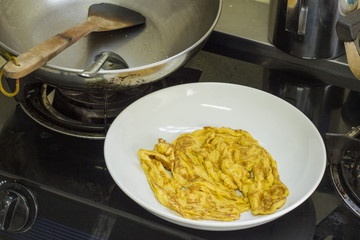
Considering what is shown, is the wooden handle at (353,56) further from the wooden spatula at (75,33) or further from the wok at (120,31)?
the wooden spatula at (75,33)

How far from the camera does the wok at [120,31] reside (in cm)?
115

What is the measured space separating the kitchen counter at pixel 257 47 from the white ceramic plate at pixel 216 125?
22cm

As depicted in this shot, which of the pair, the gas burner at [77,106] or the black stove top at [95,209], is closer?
the black stove top at [95,209]

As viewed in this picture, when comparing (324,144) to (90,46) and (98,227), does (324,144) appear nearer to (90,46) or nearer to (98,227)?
(98,227)

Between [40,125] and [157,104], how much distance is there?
9.8 inches

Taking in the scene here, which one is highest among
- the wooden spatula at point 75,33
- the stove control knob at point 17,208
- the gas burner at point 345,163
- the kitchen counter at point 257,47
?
the wooden spatula at point 75,33

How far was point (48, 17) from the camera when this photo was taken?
1.25m

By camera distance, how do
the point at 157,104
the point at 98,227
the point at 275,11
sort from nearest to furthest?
1. the point at 98,227
2. the point at 157,104
3. the point at 275,11

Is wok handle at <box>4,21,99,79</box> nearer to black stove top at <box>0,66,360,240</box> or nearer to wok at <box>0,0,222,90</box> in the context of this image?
wok at <box>0,0,222,90</box>

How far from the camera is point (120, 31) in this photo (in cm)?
122

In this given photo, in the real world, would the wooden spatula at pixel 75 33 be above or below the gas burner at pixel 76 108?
above

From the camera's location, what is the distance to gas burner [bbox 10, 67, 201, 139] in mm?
1047

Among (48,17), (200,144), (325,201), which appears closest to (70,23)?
(48,17)

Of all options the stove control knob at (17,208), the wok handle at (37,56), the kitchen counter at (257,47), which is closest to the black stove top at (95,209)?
the stove control knob at (17,208)
